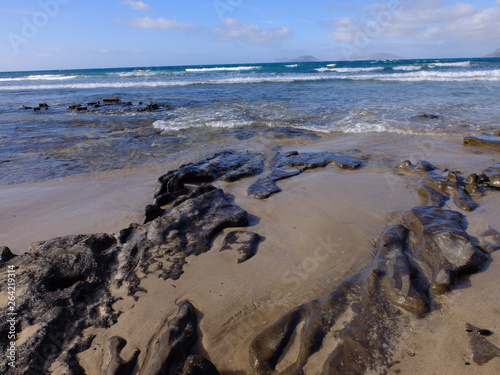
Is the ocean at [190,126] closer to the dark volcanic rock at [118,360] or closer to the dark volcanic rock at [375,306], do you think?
the dark volcanic rock at [118,360]

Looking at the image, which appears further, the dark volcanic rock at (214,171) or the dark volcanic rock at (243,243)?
the dark volcanic rock at (214,171)

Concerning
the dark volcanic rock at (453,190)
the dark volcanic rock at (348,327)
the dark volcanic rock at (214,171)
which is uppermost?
the dark volcanic rock at (348,327)

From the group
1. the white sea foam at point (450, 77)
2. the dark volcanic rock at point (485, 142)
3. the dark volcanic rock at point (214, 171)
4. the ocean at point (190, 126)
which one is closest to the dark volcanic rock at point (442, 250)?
the dark volcanic rock at point (214, 171)

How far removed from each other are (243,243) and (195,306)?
102cm

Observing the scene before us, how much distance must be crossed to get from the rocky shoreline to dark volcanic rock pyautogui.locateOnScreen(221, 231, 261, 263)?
2 centimetres

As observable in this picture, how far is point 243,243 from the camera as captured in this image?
11.6 feet

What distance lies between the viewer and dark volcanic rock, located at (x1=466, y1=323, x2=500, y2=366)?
6.70 feet

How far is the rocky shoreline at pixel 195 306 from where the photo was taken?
7.02ft

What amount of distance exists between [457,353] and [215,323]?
1.75 metres

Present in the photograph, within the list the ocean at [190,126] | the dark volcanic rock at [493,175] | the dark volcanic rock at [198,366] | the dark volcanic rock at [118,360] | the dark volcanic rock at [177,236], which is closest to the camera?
the dark volcanic rock at [198,366]

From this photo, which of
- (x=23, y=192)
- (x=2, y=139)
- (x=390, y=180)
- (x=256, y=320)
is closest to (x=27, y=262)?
(x=256, y=320)

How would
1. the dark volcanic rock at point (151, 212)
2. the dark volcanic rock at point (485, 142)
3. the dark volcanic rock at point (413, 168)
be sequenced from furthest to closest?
the dark volcanic rock at point (485, 142)
the dark volcanic rock at point (413, 168)
the dark volcanic rock at point (151, 212)

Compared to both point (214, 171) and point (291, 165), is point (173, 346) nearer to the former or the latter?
point (214, 171)

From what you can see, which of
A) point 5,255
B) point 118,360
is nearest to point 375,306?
point 118,360
